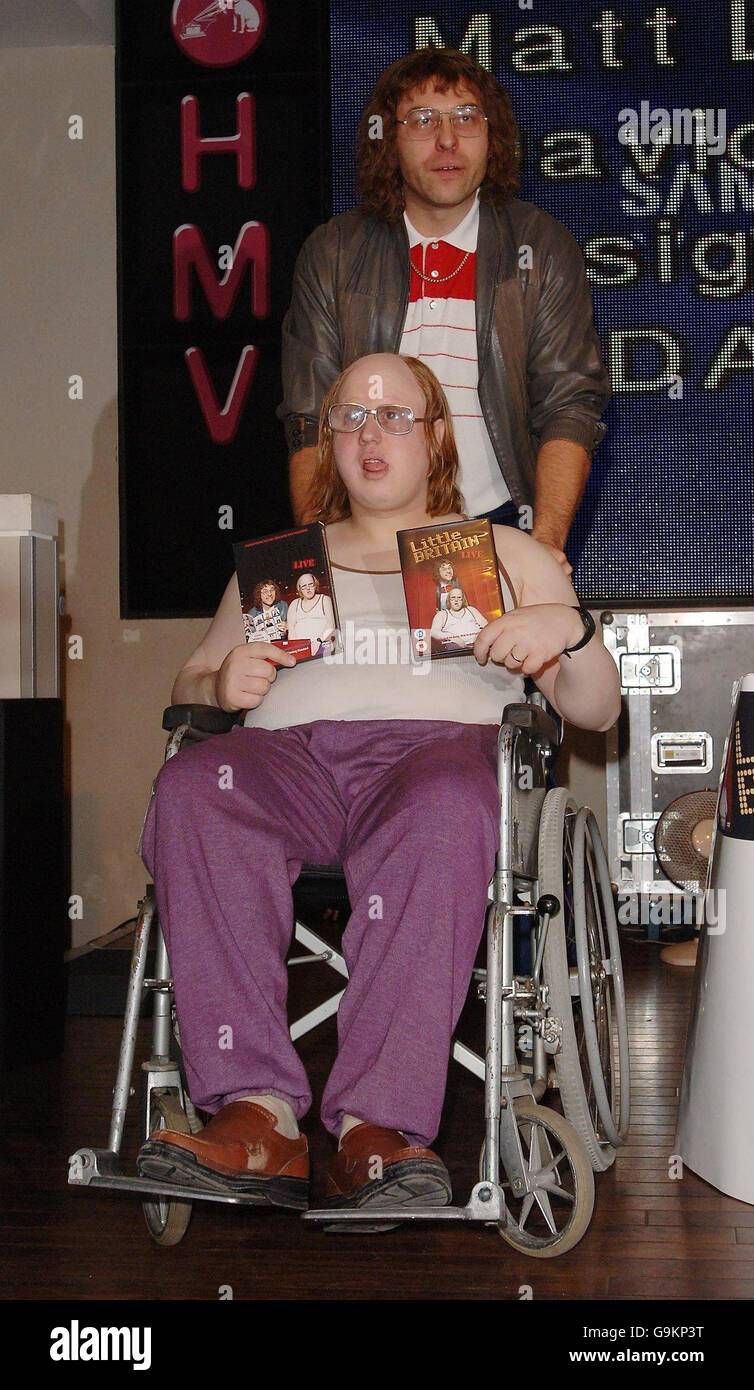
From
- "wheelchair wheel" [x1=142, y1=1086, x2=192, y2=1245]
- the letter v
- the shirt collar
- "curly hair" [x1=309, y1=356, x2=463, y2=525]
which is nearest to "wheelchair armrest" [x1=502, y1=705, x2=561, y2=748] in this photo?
"curly hair" [x1=309, y1=356, x2=463, y2=525]

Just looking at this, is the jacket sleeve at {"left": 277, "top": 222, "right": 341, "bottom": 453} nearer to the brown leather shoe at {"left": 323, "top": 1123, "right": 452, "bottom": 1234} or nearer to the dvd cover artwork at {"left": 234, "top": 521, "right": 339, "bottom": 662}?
the dvd cover artwork at {"left": 234, "top": 521, "right": 339, "bottom": 662}

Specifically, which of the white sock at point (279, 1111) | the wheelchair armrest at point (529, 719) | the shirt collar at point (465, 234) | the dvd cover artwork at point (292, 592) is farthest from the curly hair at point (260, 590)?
the shirt collar at point (465, 234)

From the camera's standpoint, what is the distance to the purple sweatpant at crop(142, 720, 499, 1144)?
1573 millimetres

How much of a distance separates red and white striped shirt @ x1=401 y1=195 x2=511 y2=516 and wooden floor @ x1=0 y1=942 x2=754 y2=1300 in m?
1.19

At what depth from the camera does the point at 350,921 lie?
65.7 inches

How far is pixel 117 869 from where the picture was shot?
439 cm

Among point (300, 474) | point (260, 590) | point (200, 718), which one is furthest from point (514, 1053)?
point (300, 474)

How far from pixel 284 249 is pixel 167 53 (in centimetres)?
70

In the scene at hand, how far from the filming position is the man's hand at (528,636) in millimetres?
1817

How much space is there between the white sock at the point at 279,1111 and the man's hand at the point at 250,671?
58 centimetres

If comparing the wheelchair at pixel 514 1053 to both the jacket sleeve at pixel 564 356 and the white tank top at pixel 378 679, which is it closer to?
the white tank top at pixel 378 679

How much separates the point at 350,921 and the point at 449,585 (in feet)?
1.65

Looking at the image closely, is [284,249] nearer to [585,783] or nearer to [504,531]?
[585,783]

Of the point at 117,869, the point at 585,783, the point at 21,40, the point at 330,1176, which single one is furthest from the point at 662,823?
the point at 21,40
